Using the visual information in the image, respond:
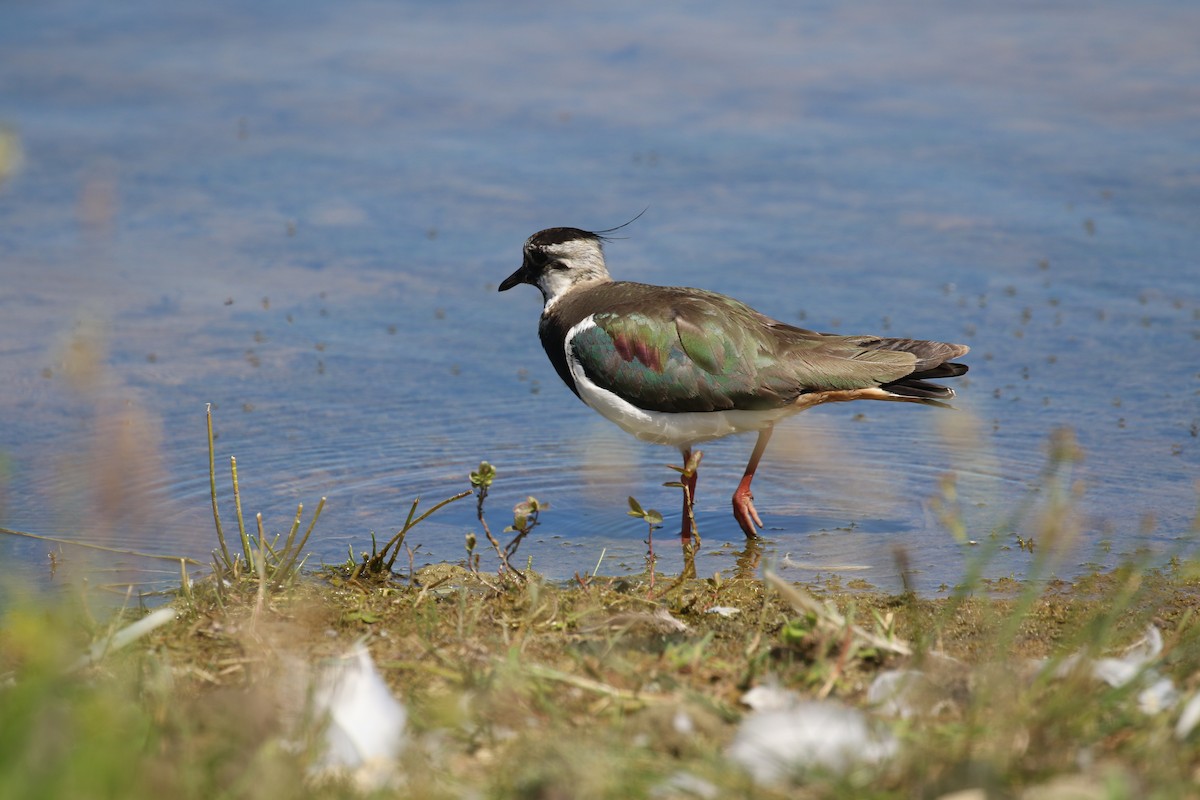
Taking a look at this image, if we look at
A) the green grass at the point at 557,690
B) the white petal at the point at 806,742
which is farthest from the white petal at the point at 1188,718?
the white petal at the point at 806,742

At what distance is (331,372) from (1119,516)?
399 centimetres

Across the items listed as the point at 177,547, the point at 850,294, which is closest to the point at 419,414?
the point at 177,547

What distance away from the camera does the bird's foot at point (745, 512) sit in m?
6.12

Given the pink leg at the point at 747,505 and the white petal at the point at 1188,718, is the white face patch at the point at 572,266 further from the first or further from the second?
the white petal at the point at 1188,718

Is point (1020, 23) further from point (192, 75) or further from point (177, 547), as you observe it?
point (177, 547)

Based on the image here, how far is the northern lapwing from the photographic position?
609cm

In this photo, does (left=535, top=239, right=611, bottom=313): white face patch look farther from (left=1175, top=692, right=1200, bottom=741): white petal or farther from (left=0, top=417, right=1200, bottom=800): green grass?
(left=1175, top=692, right=1200, bottom=741): white petal

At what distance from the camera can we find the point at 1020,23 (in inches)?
492

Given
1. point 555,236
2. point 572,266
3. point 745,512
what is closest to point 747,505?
point 745,512

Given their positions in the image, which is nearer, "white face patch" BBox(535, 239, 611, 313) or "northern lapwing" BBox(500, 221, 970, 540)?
"northern lapwing" BBox(500, 221, 970, 540)

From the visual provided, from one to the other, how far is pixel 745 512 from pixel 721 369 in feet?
2.03

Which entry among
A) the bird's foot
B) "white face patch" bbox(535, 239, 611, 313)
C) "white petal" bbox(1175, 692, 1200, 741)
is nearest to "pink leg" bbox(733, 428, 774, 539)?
the bird's foot

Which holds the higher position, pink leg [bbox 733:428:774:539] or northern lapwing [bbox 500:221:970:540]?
northern lapwing [bbox 500:221:970:540]

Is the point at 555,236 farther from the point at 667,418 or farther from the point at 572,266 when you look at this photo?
the point at 667,418
